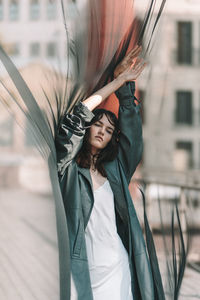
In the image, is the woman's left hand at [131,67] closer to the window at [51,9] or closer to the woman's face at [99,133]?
the woman's face at [99,133]

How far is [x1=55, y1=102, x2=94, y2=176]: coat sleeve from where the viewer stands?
2135 mm

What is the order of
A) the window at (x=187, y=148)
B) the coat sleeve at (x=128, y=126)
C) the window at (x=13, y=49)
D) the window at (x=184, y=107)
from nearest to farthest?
the window at (x=13, y=49), the coat sleeve at (x=128, y=126), the window at (x=187, y=148), the window at (x=184, y=107)

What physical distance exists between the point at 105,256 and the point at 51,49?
40.8 inches

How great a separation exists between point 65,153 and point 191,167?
25.4 m

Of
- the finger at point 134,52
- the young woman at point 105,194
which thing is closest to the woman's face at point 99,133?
the young woman at point 105,194

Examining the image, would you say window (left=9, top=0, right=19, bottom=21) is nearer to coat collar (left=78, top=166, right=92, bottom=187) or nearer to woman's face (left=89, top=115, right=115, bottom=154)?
woman's face (left=89, top=115, right=115, bottom=154)

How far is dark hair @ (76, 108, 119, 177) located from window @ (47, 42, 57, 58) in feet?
1.39

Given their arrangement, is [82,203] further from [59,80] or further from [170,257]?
[170,257]

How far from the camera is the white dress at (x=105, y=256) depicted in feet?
7.18

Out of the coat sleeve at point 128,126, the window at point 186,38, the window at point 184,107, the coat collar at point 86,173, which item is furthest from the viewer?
the window at point 184,107

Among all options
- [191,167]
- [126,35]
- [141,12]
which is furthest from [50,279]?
[191,167]

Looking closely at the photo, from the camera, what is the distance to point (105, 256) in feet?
7.21

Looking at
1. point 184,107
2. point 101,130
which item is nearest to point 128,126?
point 101,130

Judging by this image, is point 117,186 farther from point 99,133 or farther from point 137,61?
point 137,61
